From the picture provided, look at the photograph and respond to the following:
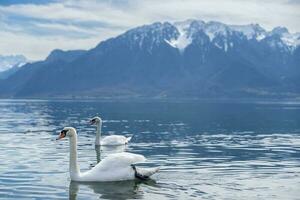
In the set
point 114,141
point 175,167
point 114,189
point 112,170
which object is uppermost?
point 112,170

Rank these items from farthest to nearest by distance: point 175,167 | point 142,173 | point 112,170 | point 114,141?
point 114,141 → point 175,167 → point 142,173 → point 112,170

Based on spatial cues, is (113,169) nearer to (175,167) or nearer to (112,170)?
(112,170)

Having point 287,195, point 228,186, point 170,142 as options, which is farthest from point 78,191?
point 170,142

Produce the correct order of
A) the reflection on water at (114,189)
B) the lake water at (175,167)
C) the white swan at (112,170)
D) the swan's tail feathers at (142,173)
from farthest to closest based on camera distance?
the swan's tail feathers at (142,173)
the white swan at (112,170)
the lake water at (175,167)
the reflection on water at (114,189)

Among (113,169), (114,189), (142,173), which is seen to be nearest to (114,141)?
(142,173)

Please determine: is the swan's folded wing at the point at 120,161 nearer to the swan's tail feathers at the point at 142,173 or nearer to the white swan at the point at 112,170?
the white swan at the point at 112,170

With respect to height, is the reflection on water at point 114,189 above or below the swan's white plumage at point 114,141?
above

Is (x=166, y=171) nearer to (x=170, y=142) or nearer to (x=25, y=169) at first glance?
(x=25, y=169)

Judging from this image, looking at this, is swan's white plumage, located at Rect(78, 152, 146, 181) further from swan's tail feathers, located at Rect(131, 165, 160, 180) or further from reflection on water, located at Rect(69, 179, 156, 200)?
swan's tail feathers, located at Rect(131, 165, 160, 180)

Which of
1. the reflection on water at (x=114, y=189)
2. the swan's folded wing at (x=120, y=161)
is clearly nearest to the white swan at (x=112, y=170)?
the swan's folded wing at (x=120, y=161)

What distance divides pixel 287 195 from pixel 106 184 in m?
9.42

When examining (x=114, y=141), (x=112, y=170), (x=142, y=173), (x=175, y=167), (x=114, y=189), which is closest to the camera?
(x=114, y=189)

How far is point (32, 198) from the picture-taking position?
28.4m

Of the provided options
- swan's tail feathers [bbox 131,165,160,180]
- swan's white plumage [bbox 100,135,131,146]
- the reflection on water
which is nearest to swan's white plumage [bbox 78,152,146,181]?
the reflection on water
